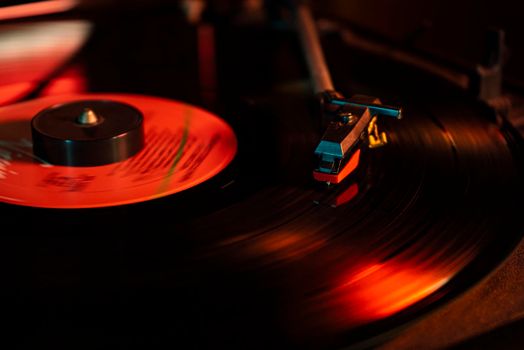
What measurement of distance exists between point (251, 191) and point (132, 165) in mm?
160

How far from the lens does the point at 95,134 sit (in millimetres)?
738

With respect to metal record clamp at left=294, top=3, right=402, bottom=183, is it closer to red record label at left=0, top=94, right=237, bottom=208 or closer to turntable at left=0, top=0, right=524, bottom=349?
turntable at left=0, top=0, right=524, bottom=349

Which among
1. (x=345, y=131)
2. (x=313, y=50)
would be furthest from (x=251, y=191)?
(x=313, y=50)

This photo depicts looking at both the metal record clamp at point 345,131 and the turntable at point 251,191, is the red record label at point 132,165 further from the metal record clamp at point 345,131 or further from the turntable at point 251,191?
the metal record clamp at point 345,131

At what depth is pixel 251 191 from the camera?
0.66m

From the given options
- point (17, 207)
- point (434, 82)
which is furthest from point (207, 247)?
point (434, 82)

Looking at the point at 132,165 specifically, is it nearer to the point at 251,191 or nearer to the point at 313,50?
the point at 251,191

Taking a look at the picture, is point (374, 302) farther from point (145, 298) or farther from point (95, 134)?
point (95, 134)

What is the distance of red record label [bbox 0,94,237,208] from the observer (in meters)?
0.67

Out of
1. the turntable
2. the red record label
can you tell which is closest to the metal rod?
the turntable

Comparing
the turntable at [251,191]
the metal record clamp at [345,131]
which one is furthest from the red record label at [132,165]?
the metal record clamp at [345,131]

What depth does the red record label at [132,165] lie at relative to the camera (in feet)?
2.20

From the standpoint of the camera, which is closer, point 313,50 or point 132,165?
point 132,165

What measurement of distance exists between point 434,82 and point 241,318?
577 mm
